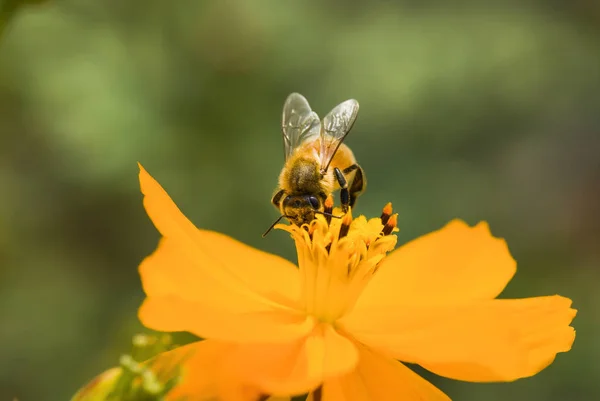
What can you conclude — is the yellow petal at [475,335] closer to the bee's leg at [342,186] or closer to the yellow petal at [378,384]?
the yellow petal at [378,384]

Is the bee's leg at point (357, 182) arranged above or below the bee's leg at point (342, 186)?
above

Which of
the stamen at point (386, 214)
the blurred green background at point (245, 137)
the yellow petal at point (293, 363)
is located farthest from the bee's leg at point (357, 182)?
the blurred green background at point (245, 137)

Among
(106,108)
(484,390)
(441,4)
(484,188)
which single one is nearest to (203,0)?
(106,108)

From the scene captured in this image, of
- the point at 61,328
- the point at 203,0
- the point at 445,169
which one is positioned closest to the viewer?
the point at 61,328

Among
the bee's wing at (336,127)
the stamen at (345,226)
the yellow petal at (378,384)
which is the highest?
the bee's wing at (336,127)

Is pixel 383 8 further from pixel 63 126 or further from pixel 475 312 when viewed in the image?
pixel 475 312

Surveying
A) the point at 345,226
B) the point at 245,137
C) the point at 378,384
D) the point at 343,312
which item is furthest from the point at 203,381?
the point at 245,137
